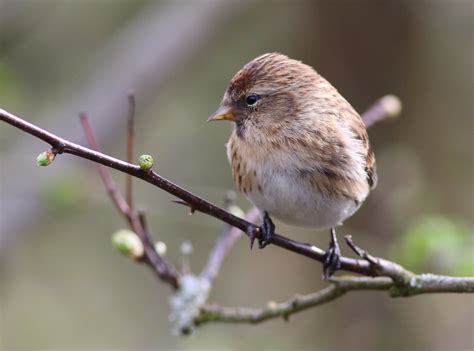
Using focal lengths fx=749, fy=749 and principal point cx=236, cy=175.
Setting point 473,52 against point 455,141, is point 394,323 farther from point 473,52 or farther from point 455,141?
point 473,52

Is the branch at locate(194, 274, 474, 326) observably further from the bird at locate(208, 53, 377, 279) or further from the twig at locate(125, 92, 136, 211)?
the twig at locate(125, 92, 136, 211)

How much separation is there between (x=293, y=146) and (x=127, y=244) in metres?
0.90

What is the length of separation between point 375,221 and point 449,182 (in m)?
0.79

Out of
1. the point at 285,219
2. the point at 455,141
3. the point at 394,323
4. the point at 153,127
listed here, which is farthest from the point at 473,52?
the point at 285,219

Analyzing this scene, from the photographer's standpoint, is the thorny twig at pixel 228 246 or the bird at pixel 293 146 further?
the bird at pixel 293 146

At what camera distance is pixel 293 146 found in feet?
11.2

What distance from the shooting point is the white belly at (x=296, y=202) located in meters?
3.35

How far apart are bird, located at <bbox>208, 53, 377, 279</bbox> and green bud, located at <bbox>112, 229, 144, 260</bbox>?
570 mm

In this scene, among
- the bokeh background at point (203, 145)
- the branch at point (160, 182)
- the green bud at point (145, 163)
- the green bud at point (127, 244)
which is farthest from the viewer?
the bokeh background at point (203, 145)

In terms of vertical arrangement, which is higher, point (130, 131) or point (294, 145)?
point (294, 145)

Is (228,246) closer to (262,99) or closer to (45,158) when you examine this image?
(262,99)

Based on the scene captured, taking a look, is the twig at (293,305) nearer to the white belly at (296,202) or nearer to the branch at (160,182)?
the branch at (160,182)

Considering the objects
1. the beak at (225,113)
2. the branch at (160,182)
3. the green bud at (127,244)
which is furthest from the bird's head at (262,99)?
the branch at (160,182)

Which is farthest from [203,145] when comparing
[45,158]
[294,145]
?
[45,158]
